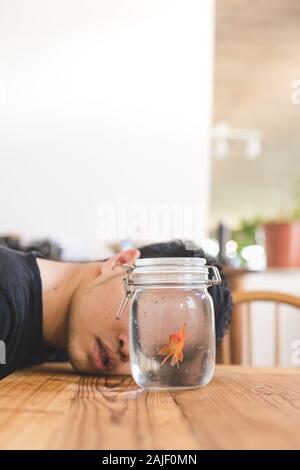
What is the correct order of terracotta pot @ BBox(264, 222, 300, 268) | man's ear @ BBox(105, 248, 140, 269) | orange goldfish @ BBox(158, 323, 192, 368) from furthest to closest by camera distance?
terracotta pot @ BBox(264, 222, 300, 268) → man's ear @ BBox(105, 248, 140, 269) → orange goldfish @ BBox(158, 323, 192, 368)

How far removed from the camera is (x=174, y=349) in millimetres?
743

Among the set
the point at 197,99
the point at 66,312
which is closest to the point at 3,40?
the point at 197,99

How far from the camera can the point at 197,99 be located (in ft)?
9.14

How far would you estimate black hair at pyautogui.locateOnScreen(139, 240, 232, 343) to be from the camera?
1.09m

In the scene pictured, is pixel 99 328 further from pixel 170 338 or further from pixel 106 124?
pixel 106 124

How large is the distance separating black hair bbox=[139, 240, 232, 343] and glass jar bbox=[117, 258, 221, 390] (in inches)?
11.8

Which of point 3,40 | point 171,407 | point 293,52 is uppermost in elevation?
point 293,52

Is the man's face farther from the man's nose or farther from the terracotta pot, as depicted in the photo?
the terracotta pot

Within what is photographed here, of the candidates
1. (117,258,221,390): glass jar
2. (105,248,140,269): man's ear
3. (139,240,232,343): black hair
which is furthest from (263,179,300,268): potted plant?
(117,258,221,390): glass jar

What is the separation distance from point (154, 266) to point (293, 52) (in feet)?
13.6

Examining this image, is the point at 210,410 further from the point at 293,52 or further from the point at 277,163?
the point at 277,163

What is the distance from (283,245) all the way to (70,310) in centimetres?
178

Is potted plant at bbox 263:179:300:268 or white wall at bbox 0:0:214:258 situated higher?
white wall at bbox 0:0:214:258
